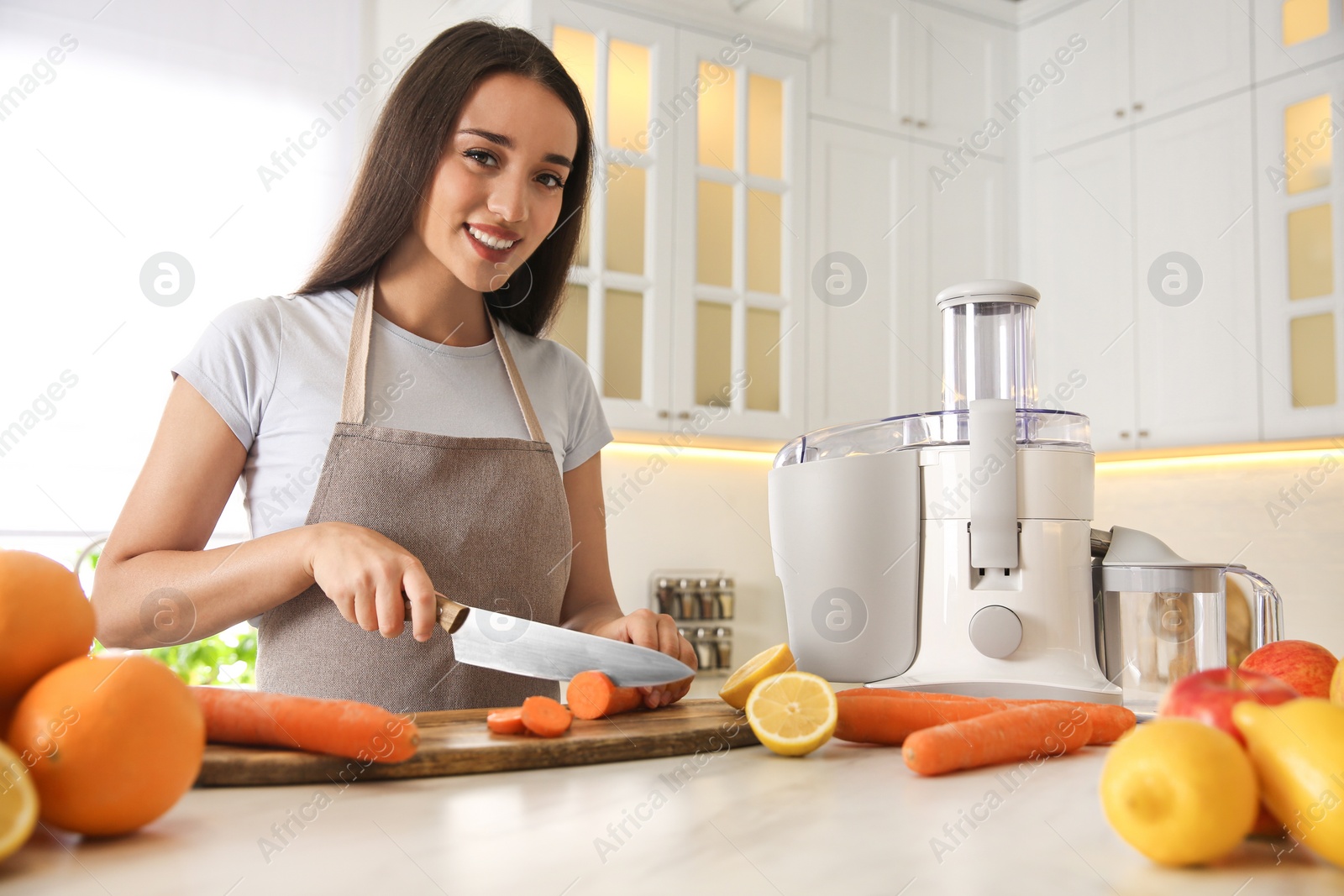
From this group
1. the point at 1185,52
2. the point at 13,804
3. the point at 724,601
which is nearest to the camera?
the point at 13,804

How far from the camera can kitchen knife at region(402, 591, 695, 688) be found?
0.81 meters

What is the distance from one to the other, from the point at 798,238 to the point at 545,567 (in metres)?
1.68

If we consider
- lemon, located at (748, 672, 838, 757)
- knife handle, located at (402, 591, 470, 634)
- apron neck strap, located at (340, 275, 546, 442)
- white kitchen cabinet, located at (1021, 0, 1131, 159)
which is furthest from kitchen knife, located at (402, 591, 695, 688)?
white kitchen cabinet, located at (1021, 0, 1131, 159)

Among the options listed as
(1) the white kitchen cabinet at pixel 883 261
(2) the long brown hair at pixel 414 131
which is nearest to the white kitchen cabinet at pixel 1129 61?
(1) the white kitchen cabinet at pixel 883 261

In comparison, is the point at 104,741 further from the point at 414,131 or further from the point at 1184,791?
the point at 414,131

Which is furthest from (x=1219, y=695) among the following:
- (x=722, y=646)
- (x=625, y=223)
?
(x=722, y=646)

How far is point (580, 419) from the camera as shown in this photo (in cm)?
134

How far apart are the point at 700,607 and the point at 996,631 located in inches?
69.3

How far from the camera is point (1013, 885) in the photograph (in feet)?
1.48

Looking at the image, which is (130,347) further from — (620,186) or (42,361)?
(620,186)

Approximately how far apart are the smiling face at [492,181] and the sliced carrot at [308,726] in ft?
1.97

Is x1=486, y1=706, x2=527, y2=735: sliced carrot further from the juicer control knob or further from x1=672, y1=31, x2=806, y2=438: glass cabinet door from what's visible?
x1=672, y1=31, x2=806, y2=438: glass cabinet door

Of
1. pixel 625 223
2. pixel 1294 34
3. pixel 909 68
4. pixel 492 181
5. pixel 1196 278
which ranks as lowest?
pixel 492 181

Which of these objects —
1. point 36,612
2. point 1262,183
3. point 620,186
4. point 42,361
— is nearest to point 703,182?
point 620,186
